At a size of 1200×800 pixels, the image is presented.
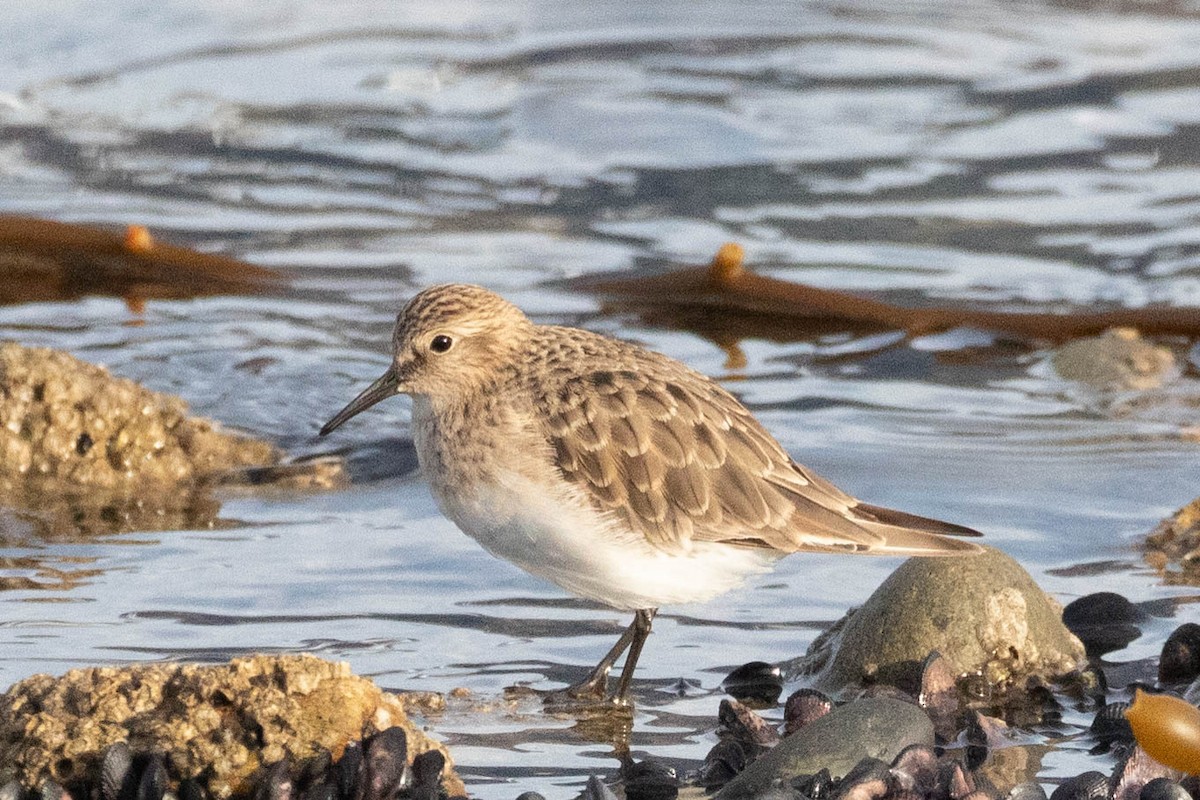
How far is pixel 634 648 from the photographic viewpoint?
5547 millimetres

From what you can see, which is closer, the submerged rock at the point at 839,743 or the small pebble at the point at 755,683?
the submerged rock at the point at 839,743

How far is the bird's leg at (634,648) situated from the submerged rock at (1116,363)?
13.5 ft

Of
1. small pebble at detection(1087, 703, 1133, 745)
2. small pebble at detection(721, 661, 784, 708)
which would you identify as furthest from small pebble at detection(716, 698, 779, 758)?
small pebble at detection(1087, 703, 1133, 745)

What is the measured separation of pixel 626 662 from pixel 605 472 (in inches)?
Answer: 22.3

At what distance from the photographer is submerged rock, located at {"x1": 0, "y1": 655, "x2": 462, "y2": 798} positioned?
4270 mm

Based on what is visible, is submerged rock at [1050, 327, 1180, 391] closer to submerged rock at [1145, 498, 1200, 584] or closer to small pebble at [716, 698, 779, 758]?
submerged rock at [1145, 498, 1200, 584]

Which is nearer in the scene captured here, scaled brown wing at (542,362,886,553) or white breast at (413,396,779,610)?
white breast at (413,396,779,610)

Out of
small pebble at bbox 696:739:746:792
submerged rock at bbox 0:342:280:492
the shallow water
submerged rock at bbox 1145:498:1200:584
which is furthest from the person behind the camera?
submerged rock at bbox 0:342:280:492

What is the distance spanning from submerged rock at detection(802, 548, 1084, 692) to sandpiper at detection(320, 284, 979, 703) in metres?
0.14

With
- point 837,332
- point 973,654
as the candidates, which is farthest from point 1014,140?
point 973,654

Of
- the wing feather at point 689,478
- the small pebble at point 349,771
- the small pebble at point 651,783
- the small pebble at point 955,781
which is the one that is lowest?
the small pebble at point 651,783

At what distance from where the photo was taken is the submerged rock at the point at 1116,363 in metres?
9.05

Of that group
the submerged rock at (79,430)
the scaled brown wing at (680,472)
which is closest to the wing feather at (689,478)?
the scaled brown wing at (680,472)

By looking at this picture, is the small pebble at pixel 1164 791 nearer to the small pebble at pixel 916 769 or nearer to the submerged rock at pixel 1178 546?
the small pebble at pixel 916 769
